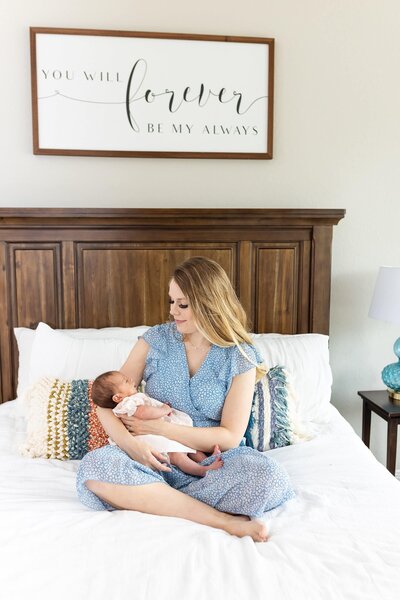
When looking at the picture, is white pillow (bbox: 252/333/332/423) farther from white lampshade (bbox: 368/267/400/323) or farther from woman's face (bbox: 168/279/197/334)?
woman's face (bbox: 168/279/197/334)

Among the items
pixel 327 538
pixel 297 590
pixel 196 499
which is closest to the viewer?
pixel 297 590

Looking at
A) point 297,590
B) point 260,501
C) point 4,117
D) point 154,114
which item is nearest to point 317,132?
point 154,114

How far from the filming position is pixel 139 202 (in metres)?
2.35

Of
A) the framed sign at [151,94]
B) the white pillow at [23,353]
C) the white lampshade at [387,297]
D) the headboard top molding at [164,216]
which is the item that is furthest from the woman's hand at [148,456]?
the framed sign at [151,94]

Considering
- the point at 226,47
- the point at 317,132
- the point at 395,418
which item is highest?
the point at 226,47

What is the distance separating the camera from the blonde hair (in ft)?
5.17

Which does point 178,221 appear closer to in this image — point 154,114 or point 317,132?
point 154,114

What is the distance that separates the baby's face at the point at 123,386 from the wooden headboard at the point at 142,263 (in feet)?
2.55

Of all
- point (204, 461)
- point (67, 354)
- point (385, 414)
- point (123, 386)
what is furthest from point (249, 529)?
point (385, 414)

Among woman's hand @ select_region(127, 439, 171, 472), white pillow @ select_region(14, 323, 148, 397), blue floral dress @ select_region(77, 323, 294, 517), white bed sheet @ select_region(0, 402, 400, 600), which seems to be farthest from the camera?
white pillow @ select_region(14, 323, 148, 397)

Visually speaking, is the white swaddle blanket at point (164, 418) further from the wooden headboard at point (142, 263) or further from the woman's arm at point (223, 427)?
the wooden headboard at point (142, 263)

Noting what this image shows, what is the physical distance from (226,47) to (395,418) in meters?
1.71

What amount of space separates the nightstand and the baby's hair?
1.21m

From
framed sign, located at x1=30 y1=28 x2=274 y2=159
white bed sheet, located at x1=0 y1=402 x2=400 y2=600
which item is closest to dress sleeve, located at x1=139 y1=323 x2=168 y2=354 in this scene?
white bed sheet, located at x1=0 y1=402 x2=400 y2=600
